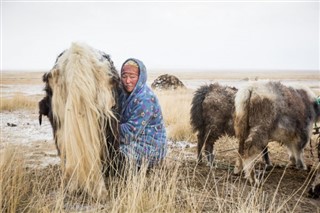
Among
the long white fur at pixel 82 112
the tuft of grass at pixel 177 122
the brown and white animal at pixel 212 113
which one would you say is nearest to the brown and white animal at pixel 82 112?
the long white fur at pixel 82 112

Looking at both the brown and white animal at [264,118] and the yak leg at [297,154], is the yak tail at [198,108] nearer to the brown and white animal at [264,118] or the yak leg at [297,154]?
the brown and white animal at [264,118]

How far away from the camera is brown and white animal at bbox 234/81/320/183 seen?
5.34m

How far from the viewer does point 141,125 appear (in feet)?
13.8

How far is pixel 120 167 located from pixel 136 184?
0.56 meters

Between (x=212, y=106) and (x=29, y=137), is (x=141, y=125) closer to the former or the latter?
(x=212, y=106)

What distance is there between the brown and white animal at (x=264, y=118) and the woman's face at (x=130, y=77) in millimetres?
1934

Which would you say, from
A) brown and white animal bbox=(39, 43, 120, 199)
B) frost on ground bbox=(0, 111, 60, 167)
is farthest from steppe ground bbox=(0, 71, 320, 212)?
brown and white animal bbox=(39, 43, 120, 199)

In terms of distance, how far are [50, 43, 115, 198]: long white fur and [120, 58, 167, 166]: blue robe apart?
60 centimetres

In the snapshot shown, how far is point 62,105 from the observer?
3.33m

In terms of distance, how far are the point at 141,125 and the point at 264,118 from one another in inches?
82.6

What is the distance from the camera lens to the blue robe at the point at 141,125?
4074mm

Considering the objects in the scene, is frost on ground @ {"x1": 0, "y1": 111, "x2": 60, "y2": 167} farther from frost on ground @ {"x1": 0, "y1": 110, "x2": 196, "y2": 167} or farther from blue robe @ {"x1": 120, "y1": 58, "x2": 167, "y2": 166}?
blue robe @ {"x1": 120, "y1": 58, "x2": 167, "y2": 166}

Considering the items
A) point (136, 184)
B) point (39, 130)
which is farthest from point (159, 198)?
point (39, 130)

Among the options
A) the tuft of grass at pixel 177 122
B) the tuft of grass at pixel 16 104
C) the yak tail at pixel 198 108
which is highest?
the yak tail at pixel 198 108
